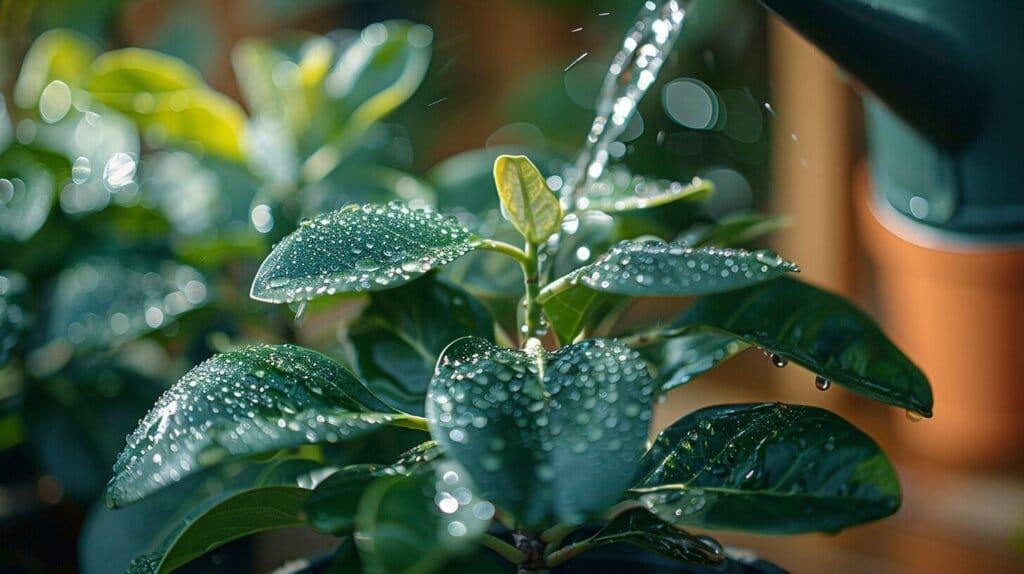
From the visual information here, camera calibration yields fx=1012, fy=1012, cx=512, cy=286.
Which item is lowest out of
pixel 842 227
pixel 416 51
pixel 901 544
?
pixel 901 544

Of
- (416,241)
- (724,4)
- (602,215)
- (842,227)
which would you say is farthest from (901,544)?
(416,241)

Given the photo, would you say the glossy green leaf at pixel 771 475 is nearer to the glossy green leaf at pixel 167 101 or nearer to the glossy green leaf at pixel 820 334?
the glossy green leaf at pixel 820 334

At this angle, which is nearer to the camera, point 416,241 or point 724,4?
point 416,241

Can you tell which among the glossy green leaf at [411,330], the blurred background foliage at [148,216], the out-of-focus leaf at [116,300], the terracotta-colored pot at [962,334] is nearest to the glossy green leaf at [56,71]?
the blurred background foliage at [148,216]

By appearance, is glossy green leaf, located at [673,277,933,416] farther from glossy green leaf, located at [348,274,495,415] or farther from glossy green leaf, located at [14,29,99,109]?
glossy green leaf, located at [14,29,99,109]

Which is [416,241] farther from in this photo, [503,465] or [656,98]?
[656,98]

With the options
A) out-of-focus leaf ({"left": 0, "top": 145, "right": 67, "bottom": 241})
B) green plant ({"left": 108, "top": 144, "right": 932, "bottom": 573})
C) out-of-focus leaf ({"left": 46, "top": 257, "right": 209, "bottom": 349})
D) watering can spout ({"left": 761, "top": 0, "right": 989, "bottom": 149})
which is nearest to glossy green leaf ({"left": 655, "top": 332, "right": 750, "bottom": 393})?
green plant ({"left": 108, "top": 144, "right": 932, "bottom": 573})

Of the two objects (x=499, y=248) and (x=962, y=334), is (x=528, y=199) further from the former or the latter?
(x=962, y=334)

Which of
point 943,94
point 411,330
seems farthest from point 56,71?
point 943,94

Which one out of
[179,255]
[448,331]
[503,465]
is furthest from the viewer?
[179,255]
